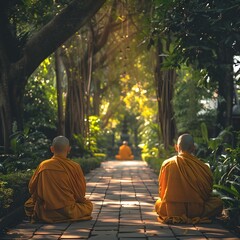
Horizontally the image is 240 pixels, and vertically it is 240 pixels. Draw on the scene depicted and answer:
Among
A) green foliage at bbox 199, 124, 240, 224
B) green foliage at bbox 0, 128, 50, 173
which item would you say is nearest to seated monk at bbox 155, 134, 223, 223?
green foliage at bbox 199, 124, 240, 224

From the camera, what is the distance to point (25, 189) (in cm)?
795

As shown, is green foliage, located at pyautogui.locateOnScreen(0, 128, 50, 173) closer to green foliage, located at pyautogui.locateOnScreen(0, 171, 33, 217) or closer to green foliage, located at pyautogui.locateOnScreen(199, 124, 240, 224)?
green foliage, located at pyautogui.locateOnScreen(0, 171, 33, 217)

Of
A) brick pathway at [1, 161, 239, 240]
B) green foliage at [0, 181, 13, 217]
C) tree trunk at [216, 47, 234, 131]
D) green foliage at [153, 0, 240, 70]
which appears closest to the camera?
brick pathway at [1, 161, 239, 240]

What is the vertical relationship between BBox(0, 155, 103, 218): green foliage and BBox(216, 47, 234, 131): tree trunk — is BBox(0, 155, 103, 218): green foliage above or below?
below

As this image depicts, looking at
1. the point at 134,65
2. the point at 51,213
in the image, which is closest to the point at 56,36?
the point at 51,213

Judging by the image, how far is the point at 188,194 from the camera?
7.04 metres

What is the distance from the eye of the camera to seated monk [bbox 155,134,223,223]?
7039mm

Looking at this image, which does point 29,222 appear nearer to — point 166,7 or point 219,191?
point 219,191

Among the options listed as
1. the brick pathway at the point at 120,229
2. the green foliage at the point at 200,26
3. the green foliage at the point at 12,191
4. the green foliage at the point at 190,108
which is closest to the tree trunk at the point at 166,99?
the green foliage at the point at 190,108

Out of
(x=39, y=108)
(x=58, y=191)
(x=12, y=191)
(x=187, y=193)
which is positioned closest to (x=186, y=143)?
(x=187, y=193)

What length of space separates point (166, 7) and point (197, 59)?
1043mm

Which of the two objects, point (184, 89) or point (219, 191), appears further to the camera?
point (184, 89)

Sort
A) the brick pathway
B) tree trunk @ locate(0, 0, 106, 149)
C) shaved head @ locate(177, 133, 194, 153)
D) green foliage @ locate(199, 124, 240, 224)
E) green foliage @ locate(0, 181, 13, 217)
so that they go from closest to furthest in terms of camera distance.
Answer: the brick pathway
green foliage @ locate(0, 181, 13, 217)
green foliage @ locate(199, 124, 240, 224)
shaved head @ locate(177, 133, 194, 153)
tree trunk @ locate(0, 0, 106, 149)

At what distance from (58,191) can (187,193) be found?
1.77 meters
